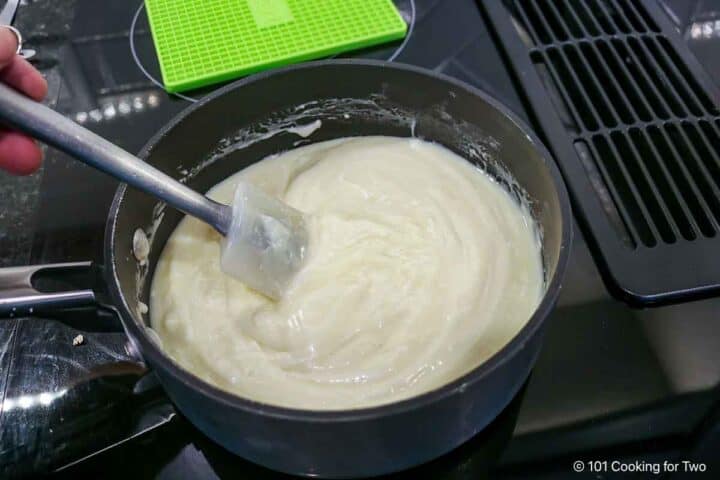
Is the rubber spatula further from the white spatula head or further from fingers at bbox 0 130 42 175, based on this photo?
fingers at bbox 0 130 42 175

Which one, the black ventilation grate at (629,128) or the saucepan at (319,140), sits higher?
the saucepan at (319,140)

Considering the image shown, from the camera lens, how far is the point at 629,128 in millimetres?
1097

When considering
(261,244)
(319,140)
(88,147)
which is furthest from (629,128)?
(88,147)

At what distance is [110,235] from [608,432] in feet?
2.09

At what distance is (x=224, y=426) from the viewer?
66cm

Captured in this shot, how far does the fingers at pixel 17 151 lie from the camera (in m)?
0.87

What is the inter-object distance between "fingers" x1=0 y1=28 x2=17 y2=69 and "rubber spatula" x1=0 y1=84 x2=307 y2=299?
0.14m

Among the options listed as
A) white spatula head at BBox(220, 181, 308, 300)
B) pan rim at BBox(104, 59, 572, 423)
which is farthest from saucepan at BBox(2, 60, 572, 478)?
white spatula head at BBox(220, 181, 308, 300)

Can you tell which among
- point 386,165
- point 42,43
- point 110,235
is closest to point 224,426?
point 110,235

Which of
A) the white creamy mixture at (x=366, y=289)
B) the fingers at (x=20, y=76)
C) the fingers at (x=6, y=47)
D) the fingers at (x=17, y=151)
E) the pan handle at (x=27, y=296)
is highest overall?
the fingers at (x=6, y=47)

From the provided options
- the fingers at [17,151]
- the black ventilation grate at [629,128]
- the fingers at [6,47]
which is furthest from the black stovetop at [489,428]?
Result: the fingers at [6,47]

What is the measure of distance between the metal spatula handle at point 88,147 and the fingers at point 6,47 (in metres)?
0.13

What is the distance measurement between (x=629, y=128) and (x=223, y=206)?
2.25 feet

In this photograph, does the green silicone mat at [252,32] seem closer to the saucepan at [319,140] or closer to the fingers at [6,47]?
the saucepan at [319,140]
